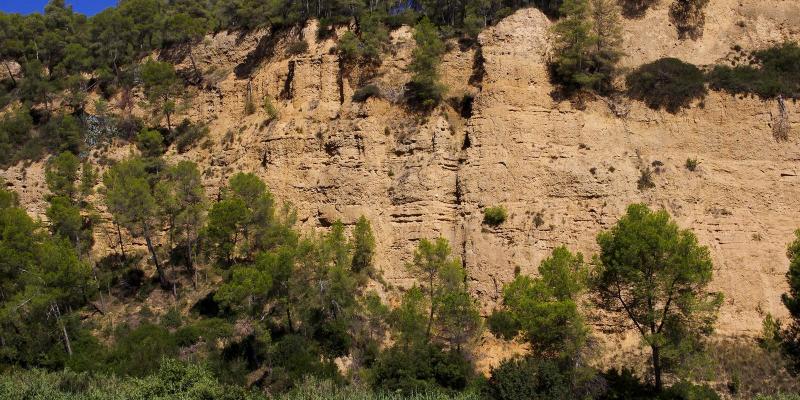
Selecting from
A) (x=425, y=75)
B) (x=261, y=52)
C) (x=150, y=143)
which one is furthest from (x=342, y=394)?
(x=261, y=52)

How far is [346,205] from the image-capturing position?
32.2 metres

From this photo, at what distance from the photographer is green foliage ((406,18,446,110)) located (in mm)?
34188

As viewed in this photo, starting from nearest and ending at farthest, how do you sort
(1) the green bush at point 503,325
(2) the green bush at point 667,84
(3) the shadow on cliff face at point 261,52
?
(1) the green bush at point 503,325
(2) the green bush at point 667,84
(3) the shadow on cliff face at point 261,52

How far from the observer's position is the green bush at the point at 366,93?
35.1m

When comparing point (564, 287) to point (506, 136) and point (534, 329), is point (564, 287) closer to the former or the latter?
point (534, 329)

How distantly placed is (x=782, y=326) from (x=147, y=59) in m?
40.5

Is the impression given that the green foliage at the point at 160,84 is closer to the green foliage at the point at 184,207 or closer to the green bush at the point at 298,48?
the green foliage at the point at 184,207

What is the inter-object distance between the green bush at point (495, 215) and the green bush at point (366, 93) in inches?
366

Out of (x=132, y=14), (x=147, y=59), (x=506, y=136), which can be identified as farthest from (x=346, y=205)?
(x=132, y=14)

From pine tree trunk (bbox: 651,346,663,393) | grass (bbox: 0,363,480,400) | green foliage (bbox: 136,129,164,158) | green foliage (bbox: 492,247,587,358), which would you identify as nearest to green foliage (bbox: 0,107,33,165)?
green foliage (bbox: 136,129,164,158)

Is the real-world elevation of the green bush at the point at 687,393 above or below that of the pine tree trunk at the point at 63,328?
below

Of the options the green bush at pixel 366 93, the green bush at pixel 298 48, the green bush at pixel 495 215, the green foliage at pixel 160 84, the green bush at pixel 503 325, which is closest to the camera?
the green bush at pixel 503 325

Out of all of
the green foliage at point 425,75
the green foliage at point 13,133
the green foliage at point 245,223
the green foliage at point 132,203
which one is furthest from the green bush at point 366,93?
the green foliage at point 13,133

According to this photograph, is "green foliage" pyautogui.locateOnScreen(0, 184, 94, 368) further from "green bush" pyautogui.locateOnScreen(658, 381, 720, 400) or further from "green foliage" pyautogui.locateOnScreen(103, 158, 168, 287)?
"green bush" pyautogui.locateOnScreen(658, 381, 720, 400)
